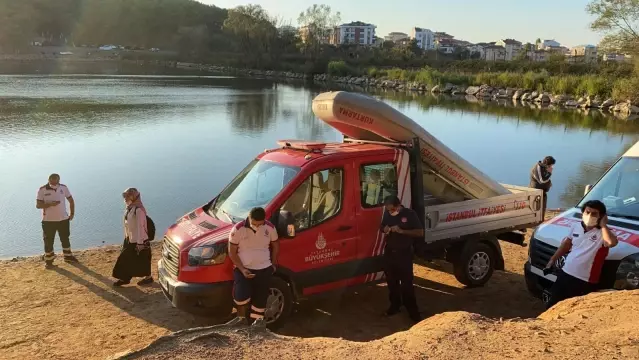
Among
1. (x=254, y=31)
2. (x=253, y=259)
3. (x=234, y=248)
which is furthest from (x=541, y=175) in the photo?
(x=254, y=31)

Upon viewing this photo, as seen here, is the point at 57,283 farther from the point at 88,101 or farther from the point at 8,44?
the point at 8,44

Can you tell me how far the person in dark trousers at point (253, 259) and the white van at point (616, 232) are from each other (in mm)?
3336

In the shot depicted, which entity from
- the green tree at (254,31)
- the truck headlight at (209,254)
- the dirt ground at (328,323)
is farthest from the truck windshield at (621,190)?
the green tree at (254,31)

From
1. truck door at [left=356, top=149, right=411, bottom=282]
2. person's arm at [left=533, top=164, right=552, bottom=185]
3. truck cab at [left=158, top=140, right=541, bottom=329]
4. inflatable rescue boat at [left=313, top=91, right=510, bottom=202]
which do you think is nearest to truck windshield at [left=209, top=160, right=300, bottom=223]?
truck cab at [left=158, top=140, right=541, bottom=329]

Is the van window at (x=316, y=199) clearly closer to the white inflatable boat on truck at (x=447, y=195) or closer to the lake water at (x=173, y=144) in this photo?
the white inflatable boat on truck at (x=447, y=195)

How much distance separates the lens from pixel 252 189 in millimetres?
6836

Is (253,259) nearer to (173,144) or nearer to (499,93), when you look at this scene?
(173,144)

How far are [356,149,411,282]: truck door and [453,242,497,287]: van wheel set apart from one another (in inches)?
54.7

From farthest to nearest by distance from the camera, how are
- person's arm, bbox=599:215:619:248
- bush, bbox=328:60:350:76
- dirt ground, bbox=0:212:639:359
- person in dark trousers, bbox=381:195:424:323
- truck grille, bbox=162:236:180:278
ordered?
1. bush, bbox=328:60:350:76
2. person in dark trousers, bbox=381:195:424:323
3. truck grille, bbox=162:236:180:278
4. person's arm, bbox=599:215:619:248
5. dirt ground, bbox=0:212:639:359

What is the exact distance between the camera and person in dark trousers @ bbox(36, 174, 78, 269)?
8766 millimetres

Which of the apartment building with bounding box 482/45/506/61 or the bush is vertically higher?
the apartment building with bounding box 482/45/506/61

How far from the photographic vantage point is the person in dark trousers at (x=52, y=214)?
877cm

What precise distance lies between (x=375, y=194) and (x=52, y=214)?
543 centimetres

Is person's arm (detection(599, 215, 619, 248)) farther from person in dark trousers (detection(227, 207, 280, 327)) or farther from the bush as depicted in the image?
the bush
